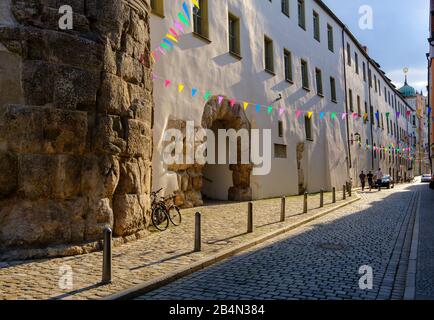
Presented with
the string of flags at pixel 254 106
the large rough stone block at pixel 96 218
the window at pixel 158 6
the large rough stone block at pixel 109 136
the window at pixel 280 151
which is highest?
the window at pixel 158 6

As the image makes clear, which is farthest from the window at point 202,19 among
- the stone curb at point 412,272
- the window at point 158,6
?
the stone curb at point 412,272

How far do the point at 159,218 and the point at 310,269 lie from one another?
478cm

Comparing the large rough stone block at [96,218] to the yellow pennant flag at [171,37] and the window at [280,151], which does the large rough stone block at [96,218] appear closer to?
the yellow pennant flag at [171,37]

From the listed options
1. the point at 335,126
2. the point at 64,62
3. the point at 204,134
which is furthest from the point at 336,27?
the point at 64,62

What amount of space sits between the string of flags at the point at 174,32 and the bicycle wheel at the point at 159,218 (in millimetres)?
4754

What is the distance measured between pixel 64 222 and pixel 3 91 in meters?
2.42

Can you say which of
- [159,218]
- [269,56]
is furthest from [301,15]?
[159,218]

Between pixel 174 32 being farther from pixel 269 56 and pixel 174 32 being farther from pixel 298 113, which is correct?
pixel 298 113

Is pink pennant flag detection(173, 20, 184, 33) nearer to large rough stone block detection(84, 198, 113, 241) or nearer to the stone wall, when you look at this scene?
the stone wall

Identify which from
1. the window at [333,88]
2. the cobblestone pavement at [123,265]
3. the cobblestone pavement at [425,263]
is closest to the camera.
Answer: the cobblestone pavement at [425,263]

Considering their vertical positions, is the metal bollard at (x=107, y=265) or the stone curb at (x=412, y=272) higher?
the metal bollard at (x=107, y=265)

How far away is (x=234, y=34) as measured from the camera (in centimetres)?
1695

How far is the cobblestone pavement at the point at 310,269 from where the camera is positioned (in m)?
4.78
